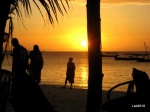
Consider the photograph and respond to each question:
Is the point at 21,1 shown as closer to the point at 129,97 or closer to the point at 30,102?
the point at 30,102

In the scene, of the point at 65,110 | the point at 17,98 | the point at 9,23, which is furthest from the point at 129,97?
the point at 65,110

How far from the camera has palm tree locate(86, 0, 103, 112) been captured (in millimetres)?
4539

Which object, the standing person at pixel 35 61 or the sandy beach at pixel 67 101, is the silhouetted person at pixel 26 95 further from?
the standing person at pixel 35 61

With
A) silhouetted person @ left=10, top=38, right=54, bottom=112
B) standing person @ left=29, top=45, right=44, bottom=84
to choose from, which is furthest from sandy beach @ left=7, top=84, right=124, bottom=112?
silhouetted person @ left=10, top=38, right=54, bottom=112

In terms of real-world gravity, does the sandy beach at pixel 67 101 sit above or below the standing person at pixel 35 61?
below

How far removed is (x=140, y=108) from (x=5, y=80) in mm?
1509

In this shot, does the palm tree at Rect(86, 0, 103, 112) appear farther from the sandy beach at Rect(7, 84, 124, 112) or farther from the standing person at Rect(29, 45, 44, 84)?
the standing person at Rect(29, 45, 44, 84)

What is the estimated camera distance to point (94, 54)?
4.62m

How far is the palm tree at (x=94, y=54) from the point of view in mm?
4539

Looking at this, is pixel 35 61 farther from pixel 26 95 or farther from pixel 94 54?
pixel 26 95

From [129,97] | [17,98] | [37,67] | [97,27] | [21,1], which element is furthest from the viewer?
[37,67]

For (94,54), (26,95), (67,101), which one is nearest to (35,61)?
(67,101)

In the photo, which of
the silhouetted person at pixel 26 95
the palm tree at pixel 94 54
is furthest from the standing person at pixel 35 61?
the silhouetted person at pixel 26 95

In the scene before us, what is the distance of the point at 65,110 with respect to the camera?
7531mm
